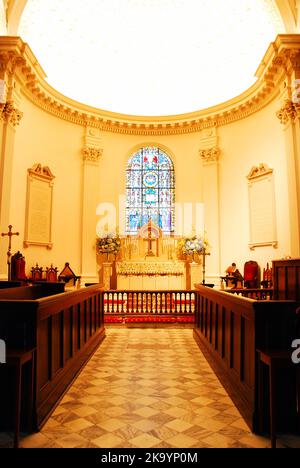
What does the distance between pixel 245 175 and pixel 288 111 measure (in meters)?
3.09

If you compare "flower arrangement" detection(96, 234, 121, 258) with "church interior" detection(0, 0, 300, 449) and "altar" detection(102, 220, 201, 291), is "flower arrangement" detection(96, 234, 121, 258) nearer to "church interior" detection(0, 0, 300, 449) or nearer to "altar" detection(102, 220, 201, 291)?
"church interior" detection(0, 0, 300, 449)

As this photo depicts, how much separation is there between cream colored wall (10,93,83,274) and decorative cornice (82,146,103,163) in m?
0.26

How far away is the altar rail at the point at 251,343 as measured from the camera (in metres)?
2.78

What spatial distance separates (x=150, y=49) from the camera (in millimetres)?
13352

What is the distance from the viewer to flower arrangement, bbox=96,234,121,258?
12500 millimetres

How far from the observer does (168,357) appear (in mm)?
5184

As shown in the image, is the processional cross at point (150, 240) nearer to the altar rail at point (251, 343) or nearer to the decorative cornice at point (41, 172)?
A: the decorative cornice at point (41, 172)

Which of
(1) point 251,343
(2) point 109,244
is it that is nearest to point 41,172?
(2) point 109,244

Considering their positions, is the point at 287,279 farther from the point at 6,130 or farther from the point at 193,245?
the point at 6,130

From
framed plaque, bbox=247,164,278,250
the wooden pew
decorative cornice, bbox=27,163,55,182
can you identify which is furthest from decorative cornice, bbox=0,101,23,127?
framed plaque, bbox=247,164,278,250

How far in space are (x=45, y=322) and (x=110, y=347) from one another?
113 inches

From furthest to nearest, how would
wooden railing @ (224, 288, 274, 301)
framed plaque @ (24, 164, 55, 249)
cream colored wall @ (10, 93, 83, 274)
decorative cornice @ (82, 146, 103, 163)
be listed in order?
decorative cornice @ (82, 146, 103, 163) < framed plaque @ (24, 164, 55, 249) < cream colored wall @ (10, 93, 83, 274) < wooden railing @ (224, 288, 274, 301)

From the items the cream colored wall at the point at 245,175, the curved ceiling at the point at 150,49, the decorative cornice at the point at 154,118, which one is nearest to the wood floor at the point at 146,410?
the cream colored wall at the point at 245,175

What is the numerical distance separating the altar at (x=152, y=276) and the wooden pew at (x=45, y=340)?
732 centimetres
